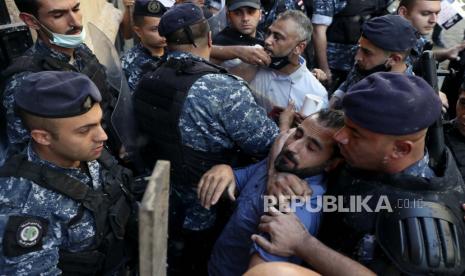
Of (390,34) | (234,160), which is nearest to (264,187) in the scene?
(234,160)

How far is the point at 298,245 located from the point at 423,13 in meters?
2.77

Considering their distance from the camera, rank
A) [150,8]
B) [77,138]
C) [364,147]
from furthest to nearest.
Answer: [150,8]
[77,138]
[364,147]

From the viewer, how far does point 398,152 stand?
5.33 feet

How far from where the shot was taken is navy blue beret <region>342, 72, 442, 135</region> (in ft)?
5.07

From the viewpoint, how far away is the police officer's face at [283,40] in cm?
289

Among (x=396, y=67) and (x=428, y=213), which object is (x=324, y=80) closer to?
(x=396, y=67)

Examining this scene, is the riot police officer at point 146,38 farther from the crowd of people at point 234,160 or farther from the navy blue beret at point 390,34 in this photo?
the navy blue beret at point 390,34

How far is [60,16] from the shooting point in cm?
256

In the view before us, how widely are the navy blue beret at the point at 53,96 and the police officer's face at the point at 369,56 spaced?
1910 millimetres

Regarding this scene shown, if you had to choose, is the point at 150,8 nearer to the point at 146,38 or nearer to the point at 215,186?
the point at 146,38

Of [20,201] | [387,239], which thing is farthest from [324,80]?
[20,201]

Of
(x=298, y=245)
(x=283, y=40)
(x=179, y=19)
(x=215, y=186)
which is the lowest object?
(x=215, y=186)

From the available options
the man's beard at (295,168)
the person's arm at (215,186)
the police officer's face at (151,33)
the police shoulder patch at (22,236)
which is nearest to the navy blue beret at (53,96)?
the police shoulder patch at (22,236)

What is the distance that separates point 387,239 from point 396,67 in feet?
5.45
